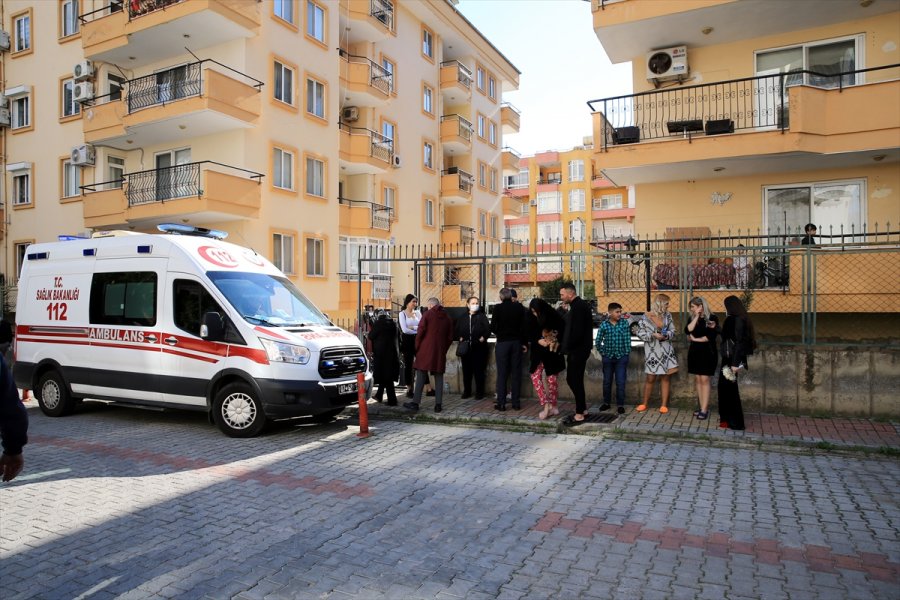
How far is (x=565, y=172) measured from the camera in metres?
61.0

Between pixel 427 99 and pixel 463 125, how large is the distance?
2.91 m

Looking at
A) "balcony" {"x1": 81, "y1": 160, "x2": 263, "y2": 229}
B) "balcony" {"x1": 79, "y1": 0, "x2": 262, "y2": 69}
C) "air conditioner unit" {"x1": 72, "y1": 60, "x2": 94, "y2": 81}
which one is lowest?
"balcony" {"x1": 81, "y1": 160, "x2": 263, "y2": 229}

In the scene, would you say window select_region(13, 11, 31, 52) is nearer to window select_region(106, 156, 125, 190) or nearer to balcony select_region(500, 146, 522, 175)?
window select_region(106, 156, 125, 190)

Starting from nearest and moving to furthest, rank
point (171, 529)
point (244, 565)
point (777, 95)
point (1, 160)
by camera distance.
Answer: point (244, 565) < point (171, 529) < point (777, 95) < point (1, 160)

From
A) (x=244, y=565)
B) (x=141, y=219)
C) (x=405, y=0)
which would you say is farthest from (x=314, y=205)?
(x=244, y=565)

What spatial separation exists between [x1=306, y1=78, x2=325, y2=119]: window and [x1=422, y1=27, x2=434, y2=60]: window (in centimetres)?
1073

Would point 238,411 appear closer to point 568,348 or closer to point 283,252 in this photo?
point 568,348

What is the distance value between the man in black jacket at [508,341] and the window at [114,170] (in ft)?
63.3

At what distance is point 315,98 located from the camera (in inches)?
986

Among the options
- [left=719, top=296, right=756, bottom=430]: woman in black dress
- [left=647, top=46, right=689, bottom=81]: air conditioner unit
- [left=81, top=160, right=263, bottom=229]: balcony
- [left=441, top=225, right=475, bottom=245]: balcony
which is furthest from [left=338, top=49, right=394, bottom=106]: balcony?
[left=719, top=296, right=756, bottom=430]: woman in black dress

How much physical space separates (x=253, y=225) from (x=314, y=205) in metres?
3.26

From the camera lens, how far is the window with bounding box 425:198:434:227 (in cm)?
3450

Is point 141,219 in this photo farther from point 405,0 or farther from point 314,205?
point 405,0

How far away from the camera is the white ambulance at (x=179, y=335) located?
8.77 meters
